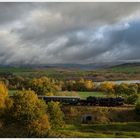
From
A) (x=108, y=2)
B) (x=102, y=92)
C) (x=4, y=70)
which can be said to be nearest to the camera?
(x=108, y=2)

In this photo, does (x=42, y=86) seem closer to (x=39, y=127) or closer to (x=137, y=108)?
(x=39, y=127)

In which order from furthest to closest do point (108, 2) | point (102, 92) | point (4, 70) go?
1. point (102, 92)
2. point (4, 70)
3. point (108, 2)

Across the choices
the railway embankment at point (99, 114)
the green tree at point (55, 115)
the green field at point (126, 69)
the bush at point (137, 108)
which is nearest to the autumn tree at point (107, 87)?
the green field at point (126, 69)

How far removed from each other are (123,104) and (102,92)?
6.03 feet

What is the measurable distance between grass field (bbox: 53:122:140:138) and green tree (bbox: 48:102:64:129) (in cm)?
41

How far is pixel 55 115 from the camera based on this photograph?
91.0 ft

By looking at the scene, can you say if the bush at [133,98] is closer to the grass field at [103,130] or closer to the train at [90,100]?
the train at [90,100]

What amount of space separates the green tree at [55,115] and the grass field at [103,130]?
1.35 feet

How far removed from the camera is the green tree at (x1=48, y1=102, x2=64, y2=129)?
89.0ft

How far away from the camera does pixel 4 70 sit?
2742 centimetres

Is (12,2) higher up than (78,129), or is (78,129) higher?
(12,2)

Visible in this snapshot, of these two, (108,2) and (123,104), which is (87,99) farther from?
(108,2)

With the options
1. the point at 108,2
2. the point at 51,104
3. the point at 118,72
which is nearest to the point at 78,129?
the point at 51,104

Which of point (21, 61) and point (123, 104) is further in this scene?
point (123, 104)
